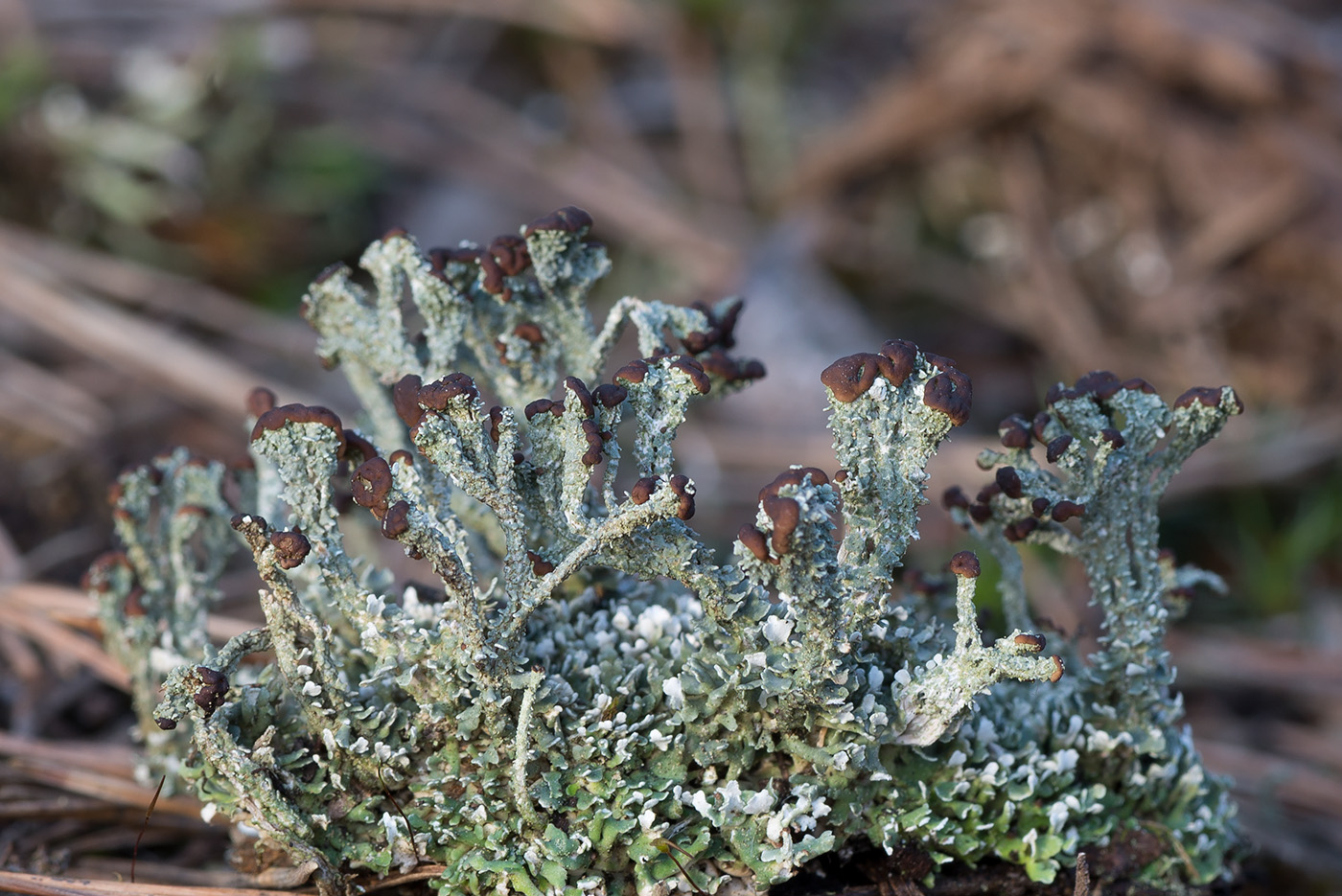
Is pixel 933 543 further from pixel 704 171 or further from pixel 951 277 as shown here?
pixel 704 171

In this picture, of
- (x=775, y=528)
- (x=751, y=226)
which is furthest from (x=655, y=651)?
(x=751, y=226)

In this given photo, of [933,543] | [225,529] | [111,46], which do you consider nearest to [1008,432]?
[225,529]

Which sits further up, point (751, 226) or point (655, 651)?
point (751, 226)

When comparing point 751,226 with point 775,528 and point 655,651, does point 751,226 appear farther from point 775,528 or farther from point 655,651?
point 775,528

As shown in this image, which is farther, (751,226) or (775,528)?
(751,226)

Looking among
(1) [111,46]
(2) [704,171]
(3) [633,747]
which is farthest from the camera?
(2) [704,171]
